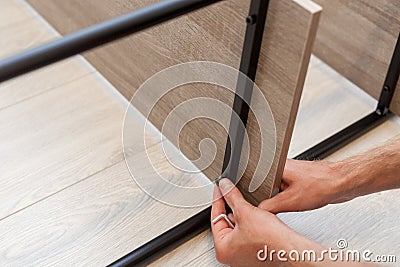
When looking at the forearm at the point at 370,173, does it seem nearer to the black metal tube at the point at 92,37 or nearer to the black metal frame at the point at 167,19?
the black metal frame at the point at 167,19

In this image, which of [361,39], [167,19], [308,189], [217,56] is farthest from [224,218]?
[361,39]

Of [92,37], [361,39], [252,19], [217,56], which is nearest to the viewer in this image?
[92,37]

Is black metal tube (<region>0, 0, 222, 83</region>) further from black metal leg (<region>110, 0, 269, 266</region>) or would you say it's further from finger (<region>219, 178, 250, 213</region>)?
finger (<region>219, 178, 250, 213</region>)

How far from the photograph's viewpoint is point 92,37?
2.16ft

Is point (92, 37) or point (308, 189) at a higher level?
point (92, 37)

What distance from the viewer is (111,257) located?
0.99m

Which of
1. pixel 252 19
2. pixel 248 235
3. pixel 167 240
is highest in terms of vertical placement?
pixel 252 19

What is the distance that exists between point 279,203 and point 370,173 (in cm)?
14

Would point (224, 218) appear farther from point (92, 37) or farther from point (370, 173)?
point (92, 37)

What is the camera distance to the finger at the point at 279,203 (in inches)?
37.1

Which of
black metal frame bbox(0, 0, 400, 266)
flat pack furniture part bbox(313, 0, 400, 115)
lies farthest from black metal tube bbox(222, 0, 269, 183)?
flat pack furniture part bbox(313, 0, 400, 115)

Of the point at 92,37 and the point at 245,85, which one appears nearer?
the point at 92,37

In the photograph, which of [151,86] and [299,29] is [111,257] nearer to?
[151,86]

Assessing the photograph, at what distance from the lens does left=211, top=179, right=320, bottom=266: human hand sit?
0.86m
